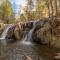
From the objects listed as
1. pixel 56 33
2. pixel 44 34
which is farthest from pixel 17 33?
pixel 56 33

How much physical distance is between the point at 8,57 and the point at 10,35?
25.4 ft

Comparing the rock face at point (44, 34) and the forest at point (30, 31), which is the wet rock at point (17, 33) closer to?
the forest at point (30, 31)

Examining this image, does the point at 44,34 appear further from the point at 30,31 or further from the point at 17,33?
the point at 17,33

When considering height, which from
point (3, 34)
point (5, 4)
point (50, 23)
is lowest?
point (3, 34)

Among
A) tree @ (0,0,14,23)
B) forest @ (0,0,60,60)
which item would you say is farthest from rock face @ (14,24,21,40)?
tree @ (0,0,14,23)

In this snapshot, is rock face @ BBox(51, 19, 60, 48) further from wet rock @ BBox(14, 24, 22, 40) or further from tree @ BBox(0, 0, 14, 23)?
tree @ BBox(0, 0, 14, 23)

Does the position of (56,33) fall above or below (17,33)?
above

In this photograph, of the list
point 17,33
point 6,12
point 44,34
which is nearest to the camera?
point 44,34

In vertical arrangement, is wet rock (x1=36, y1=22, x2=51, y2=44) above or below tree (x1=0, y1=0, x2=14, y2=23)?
below

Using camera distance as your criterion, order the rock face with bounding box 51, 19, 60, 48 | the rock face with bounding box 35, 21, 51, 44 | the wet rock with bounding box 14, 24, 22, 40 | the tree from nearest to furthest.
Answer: the rock face with bounding box 51, 19, 60, 48 → the rock face with bounding box 35, 21, 51, 44 → the wet rock with bounding box 14, 24, 22, 40 → the tree

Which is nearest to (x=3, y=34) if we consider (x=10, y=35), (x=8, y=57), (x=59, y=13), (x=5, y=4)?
(x=10, y=35)

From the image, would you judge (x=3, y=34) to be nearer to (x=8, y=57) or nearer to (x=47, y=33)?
(x=47, y=33)

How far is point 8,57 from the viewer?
7973 mm

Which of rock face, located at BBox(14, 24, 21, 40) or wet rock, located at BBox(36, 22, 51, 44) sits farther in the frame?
rock face, located at BBox(14, 24, 21, 40)
